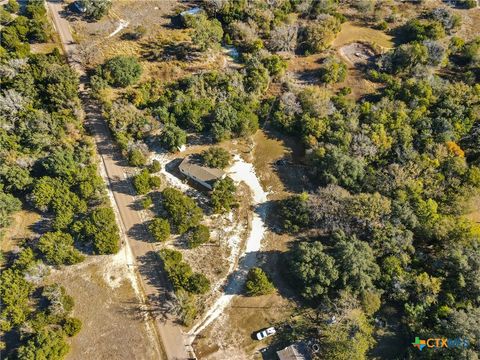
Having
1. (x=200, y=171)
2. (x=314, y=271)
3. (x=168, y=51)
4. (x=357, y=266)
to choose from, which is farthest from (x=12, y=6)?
(x=357, y=266)

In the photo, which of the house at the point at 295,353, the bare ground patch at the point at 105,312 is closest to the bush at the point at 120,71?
the bare ground patch at the point at 105,312

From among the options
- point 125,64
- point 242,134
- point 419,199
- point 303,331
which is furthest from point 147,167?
point 419,199

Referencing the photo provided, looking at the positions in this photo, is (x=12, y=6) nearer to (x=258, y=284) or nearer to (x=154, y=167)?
(x=154, y=167)

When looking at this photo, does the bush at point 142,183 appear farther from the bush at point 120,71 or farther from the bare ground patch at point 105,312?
the bush at point 120,71

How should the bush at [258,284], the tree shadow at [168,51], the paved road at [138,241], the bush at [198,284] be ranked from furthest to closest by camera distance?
1. the tree shadow at [168,51]
2. the bush at [258,284]
3. the bush at [198,284]
4. the paved road at [138,241]

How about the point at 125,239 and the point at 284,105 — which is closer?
the point at 125,239

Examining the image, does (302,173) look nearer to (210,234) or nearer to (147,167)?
(210,234)
